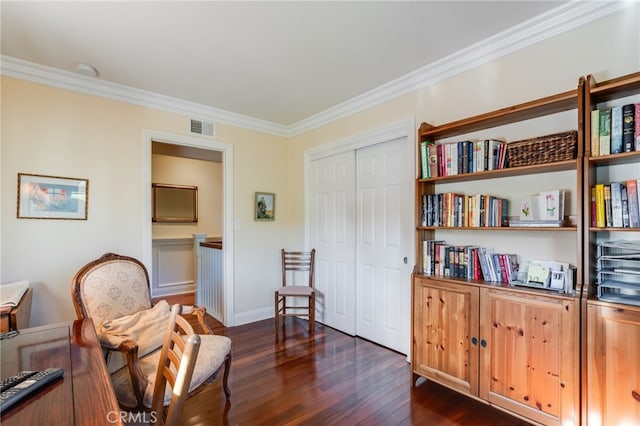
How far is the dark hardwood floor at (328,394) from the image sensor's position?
75.1 inches

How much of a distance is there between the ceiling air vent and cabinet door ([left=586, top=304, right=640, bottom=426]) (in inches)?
140

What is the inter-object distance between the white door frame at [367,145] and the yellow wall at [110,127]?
0.26 ft

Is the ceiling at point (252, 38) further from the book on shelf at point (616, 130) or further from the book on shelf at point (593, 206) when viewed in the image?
the book on shelf at point (593, 206)

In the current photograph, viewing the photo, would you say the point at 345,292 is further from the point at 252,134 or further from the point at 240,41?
the point at 240,41

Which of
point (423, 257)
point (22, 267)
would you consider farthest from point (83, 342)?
point (423, 257)

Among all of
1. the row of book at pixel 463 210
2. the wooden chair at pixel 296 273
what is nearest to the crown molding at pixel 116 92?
the wooden chair at pixel 296 273

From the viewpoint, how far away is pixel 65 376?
3.41ft

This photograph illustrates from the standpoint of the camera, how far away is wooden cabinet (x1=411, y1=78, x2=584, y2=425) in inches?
63.6

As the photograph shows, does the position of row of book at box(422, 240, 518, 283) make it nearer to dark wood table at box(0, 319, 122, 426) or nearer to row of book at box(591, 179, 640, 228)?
row of book at box(591, 179, 640, 228)

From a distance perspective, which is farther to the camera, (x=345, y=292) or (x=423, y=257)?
(x=345, y=292)

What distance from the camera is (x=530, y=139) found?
188cm

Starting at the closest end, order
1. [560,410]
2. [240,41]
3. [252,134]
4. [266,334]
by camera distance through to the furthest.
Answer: [560,410]
[240,41]
[266,334]
[252,134]

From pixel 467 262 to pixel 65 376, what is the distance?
224cm

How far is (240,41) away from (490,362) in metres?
2.72
